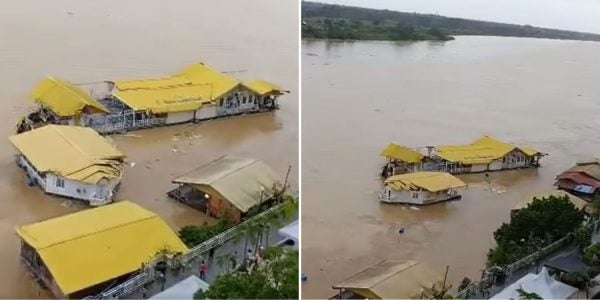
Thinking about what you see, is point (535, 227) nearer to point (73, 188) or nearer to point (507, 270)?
point (507, 270)

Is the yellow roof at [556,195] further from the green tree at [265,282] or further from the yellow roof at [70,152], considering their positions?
the yellow roof at [70,152]

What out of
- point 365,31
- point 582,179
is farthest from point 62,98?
point 582,179

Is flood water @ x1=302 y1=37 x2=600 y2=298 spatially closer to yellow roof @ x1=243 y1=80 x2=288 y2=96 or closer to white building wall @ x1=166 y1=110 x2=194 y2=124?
yellow roof @ x1=243 y1=80 x2=288 y2=96

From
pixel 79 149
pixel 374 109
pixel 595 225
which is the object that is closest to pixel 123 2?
pixel 79 149

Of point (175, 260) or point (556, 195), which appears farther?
point (556, 195)

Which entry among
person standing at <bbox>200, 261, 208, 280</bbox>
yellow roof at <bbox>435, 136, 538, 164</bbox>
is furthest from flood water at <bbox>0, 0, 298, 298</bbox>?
yellow roof at <bbox>435, 136, 538, 164</bbox>

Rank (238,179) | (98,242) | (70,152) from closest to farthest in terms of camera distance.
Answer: (98,242) → (70,152) → (238,179)

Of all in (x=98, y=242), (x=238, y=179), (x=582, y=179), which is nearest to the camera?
(x=98, y=242)
